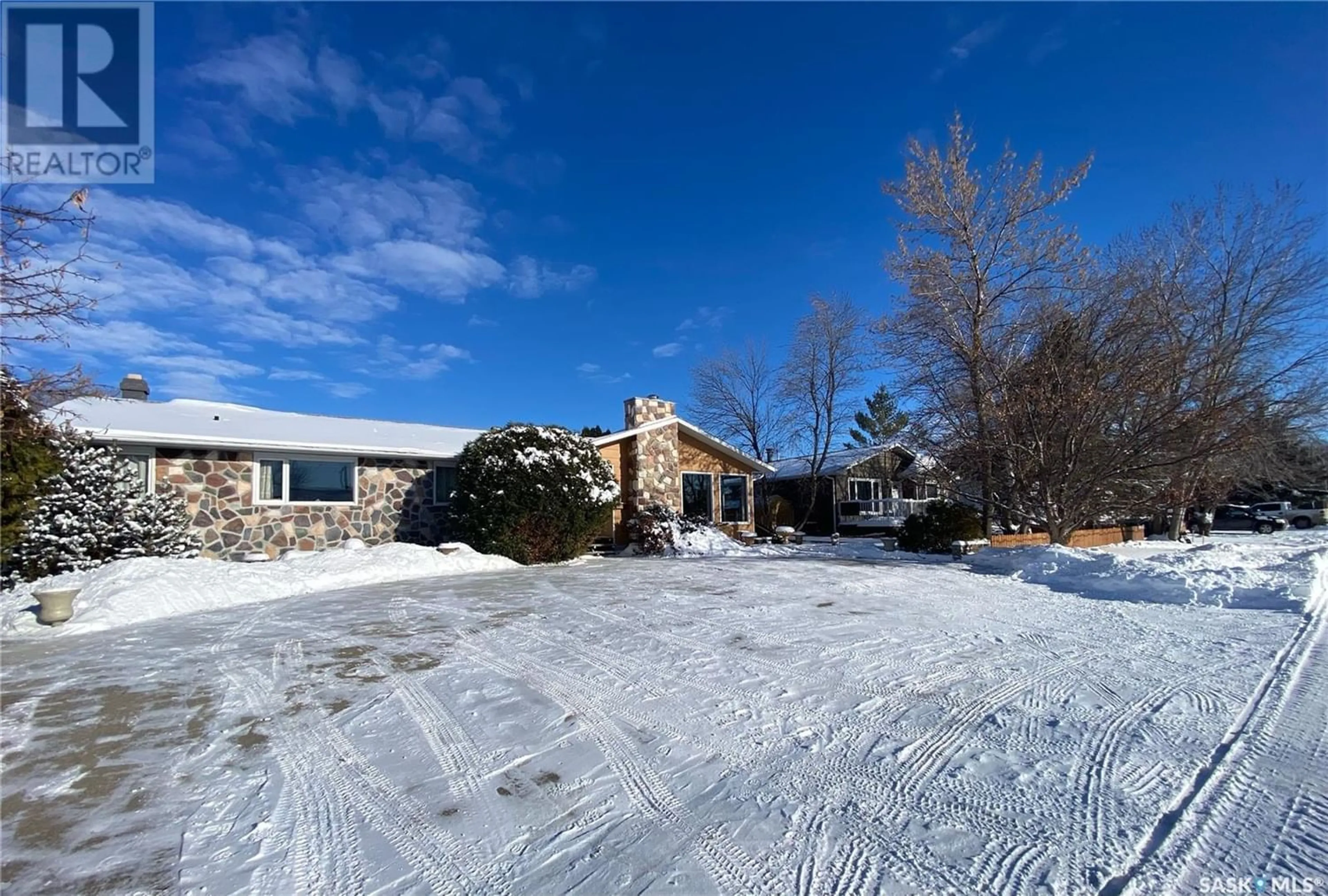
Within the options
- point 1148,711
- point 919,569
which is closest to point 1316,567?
point 919,569

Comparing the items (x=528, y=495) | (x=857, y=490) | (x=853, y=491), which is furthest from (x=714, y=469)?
(x=857, y=490)

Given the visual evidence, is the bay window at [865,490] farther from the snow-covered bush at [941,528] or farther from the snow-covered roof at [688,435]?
the snow-covered bush at [941,528]

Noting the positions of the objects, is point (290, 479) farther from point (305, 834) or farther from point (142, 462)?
point (305, 834)

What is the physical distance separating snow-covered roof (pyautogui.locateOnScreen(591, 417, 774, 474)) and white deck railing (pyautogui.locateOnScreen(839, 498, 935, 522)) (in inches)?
292

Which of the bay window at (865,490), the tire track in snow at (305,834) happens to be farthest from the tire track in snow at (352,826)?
the bay window at (865,490)

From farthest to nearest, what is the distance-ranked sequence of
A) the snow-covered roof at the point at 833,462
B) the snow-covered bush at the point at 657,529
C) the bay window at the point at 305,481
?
1. the snow-covered roof at the point at 833,462
2. the snow-covered bush at the point at 657,529
3. the bay window at the point at 305,481

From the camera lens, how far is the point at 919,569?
12031 millimetres

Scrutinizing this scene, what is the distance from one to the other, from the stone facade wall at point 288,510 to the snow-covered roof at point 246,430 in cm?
41

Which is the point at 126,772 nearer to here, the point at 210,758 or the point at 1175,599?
the point at 210,758

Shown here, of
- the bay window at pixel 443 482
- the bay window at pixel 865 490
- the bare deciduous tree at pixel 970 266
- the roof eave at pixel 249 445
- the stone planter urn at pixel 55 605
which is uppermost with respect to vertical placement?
the bare deciduous tree at pixel 970 266

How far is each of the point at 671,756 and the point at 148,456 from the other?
12.7m

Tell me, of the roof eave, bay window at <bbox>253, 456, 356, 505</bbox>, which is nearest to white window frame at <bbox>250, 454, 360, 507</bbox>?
bay window at <bbox>253, 456, 356, 505</bbox>

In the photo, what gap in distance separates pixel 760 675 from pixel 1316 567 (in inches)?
383

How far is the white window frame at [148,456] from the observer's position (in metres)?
11.5
